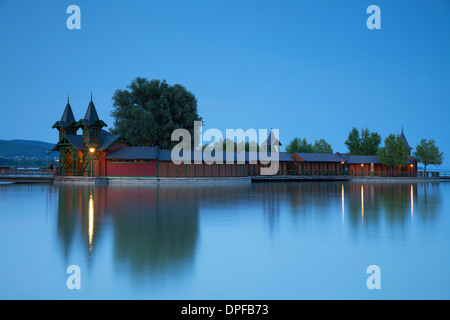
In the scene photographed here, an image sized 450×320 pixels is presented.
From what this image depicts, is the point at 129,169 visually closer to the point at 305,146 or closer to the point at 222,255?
the point at 222,255

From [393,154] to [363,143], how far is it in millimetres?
21902

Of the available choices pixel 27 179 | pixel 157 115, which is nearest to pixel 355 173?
pixel 157 115

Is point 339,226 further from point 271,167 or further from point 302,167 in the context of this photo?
point 302,167

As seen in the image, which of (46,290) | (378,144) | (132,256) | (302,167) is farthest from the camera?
(378,144)

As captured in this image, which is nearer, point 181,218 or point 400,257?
point 400,257

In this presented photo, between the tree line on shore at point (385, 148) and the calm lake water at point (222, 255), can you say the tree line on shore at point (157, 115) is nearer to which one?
the tree line on shore at point (385, 148)

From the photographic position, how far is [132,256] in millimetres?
9836

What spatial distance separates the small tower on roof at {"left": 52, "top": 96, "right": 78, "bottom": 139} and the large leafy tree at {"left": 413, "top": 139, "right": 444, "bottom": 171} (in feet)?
208

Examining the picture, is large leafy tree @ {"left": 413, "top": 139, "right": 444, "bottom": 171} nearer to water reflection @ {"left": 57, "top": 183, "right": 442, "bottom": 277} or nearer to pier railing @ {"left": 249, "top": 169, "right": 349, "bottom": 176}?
pier railing @ {"left": 249, "top": 169, "right": 349, "bottom": 176}

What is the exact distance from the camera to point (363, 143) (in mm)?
92375

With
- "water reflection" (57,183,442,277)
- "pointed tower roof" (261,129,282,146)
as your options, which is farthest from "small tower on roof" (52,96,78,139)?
"water reflection" (57,183,442,277)
